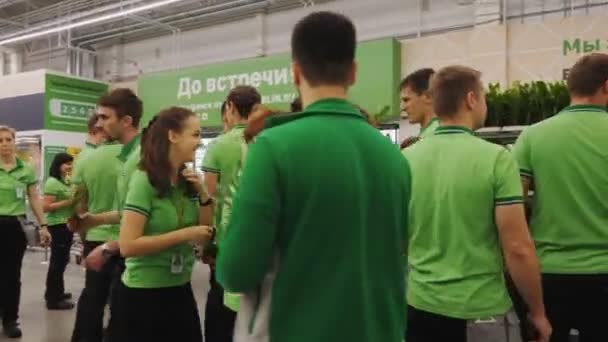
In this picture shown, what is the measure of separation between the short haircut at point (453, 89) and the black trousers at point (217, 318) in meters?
1.40

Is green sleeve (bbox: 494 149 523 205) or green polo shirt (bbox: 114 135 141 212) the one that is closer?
green sleeve (bbox: 494 149 523 205)

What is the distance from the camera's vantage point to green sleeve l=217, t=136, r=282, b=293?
1.04m

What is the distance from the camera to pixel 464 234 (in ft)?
5.71

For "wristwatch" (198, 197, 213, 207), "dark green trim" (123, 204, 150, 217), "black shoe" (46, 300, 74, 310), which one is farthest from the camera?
"black shoe" (46, 300, 74, 310)

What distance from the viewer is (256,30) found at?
9898mm

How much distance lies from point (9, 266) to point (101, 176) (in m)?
1.73

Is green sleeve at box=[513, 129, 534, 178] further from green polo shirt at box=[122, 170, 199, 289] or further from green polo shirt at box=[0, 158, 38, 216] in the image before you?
green polo shirt at box=[0, 158, 38, 216]

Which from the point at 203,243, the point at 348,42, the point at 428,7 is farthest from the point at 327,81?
the point at 428,7

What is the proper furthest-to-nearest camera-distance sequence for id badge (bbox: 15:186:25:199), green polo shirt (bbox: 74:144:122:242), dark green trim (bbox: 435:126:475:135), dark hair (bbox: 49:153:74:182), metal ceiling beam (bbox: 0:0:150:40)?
metal ceiling beam (bbox: 0:0:150:40), dark hair (bbox: 49:153:74:182), id badge (bbox: 15:186:25:199), green polo shirt (bbox: 74:144:122:242), dark green trim (bbox: 435:126:475:135)

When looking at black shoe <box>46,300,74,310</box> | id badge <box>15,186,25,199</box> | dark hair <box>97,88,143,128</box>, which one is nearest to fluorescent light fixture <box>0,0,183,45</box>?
id badge <box>15,186,25,199</box>

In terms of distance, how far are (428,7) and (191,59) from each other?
4.76m

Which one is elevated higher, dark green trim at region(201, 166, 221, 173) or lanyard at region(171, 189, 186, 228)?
dark green trim at region(201, 166, 221, 173)

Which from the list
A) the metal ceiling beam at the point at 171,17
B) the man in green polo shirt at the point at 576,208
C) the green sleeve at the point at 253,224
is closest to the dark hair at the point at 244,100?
the man in green polo shirt at the point at 576,208

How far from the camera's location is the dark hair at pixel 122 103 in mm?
2701
